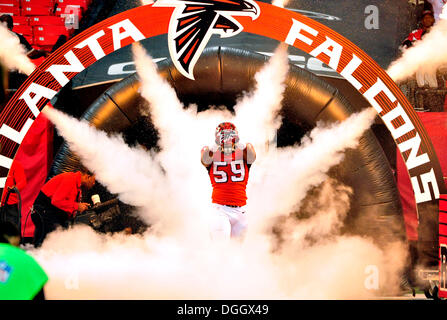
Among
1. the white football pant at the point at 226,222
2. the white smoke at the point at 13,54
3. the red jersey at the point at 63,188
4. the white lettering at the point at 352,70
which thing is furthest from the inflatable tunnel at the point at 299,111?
the white football pant at the point at 226,222

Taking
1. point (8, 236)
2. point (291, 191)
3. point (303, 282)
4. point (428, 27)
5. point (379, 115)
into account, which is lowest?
point (303, 282)

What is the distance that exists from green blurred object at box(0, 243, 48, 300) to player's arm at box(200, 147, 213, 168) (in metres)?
3.26

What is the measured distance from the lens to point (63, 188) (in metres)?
5.73

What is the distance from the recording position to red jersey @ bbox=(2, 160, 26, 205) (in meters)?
5.72

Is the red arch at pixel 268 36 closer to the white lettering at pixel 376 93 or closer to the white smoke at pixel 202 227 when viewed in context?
the white lettering at pixel 376 93

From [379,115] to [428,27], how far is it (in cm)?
107

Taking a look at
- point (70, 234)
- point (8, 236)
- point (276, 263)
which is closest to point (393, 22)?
point (276, 263)

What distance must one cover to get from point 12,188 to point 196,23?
260 centimetres

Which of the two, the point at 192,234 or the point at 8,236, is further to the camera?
the point at 192,234

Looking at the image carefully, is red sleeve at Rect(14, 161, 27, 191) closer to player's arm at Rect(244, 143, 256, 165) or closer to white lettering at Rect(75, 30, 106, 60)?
white lettering at Rect(75, 30, 106, 60)

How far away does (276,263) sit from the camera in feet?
19.2

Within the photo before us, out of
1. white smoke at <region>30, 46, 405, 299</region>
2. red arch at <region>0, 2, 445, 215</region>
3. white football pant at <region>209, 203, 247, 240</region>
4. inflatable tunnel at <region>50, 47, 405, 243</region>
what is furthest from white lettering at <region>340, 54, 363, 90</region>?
white football pant at <region>209, 203, 247, 240</region>

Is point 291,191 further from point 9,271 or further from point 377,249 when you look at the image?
point 9,271

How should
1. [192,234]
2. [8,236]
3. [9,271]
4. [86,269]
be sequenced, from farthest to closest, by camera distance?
[192,234] → [86,269] → [8,236] → [9,271]
